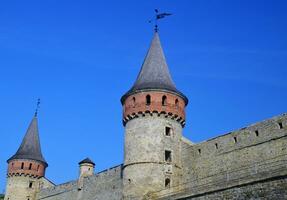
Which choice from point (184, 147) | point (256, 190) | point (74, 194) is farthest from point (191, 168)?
point (74, 194)

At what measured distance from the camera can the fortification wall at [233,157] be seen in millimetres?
23920

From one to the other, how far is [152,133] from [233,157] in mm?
5331

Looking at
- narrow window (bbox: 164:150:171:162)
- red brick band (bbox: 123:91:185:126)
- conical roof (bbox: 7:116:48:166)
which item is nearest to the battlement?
narrow window (bbox: 164:150:171:162)

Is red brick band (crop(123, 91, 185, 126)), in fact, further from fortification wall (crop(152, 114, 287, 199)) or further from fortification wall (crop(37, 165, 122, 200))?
fortification wall (crop(37, 165, 122, 200))

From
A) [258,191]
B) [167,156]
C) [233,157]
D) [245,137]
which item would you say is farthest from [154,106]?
[258,191]

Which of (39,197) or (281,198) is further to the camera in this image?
(39,197)

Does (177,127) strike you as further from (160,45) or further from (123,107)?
(160,45)

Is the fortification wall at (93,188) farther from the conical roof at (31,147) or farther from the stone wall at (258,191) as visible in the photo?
the stone wall at (258,191)

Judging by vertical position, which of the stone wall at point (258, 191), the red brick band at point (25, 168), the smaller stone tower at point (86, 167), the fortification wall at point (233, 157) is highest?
the red brick band at point (25, 168)

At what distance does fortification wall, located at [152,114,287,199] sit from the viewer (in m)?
23.9

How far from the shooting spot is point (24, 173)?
43438 mm

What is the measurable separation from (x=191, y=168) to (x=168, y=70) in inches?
303

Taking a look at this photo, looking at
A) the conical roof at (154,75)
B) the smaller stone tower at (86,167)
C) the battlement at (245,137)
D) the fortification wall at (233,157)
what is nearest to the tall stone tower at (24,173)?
the smaller stone tower at (86,167)

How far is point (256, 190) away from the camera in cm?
2025
